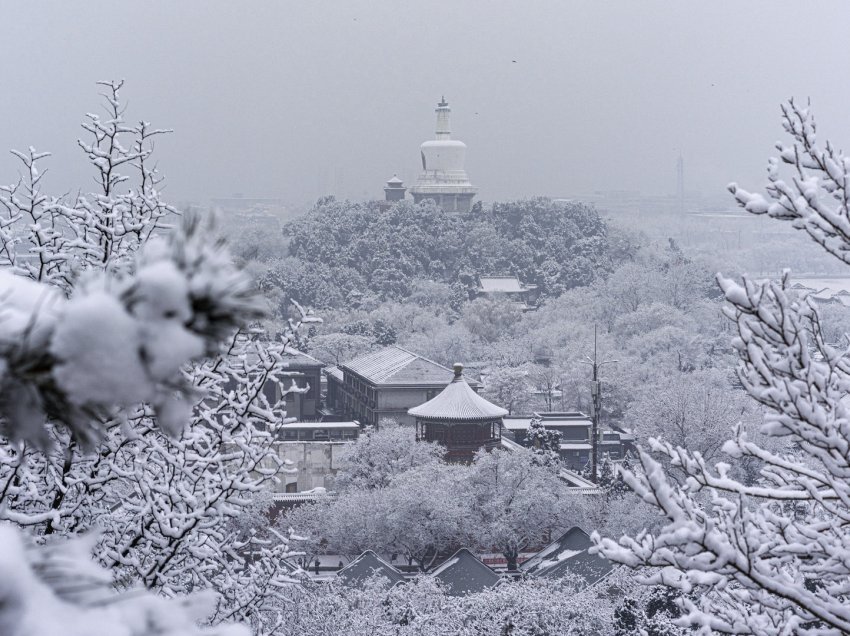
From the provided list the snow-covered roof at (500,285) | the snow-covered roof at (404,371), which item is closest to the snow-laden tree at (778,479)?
the snow-covered roof at (404,371)

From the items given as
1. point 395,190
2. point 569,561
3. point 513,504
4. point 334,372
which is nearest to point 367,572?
point 569,561

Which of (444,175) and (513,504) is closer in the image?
(513,504)

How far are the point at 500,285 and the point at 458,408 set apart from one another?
4940 centimetres

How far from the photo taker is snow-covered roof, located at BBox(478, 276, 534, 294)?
7831 centimetres

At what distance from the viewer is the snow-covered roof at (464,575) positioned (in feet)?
67.0

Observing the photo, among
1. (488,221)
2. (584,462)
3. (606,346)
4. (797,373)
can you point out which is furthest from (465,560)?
(488,221)

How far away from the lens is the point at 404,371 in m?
38.3

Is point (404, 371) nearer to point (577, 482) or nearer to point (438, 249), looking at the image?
point (577, 482)

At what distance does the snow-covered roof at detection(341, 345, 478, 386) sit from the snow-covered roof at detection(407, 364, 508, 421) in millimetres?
6001

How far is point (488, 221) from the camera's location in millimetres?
89000

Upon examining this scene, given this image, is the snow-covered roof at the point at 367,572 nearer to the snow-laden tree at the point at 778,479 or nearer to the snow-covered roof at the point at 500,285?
the snow-laden tree at the point at 778,479

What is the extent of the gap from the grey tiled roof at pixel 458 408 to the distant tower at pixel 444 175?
70384mm

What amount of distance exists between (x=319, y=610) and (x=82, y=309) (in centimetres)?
1724

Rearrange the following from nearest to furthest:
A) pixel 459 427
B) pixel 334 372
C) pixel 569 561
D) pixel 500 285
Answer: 1. pixel 569 561
2. pixel 459 427
3. pixel 334 372
4. pixel 500 285
